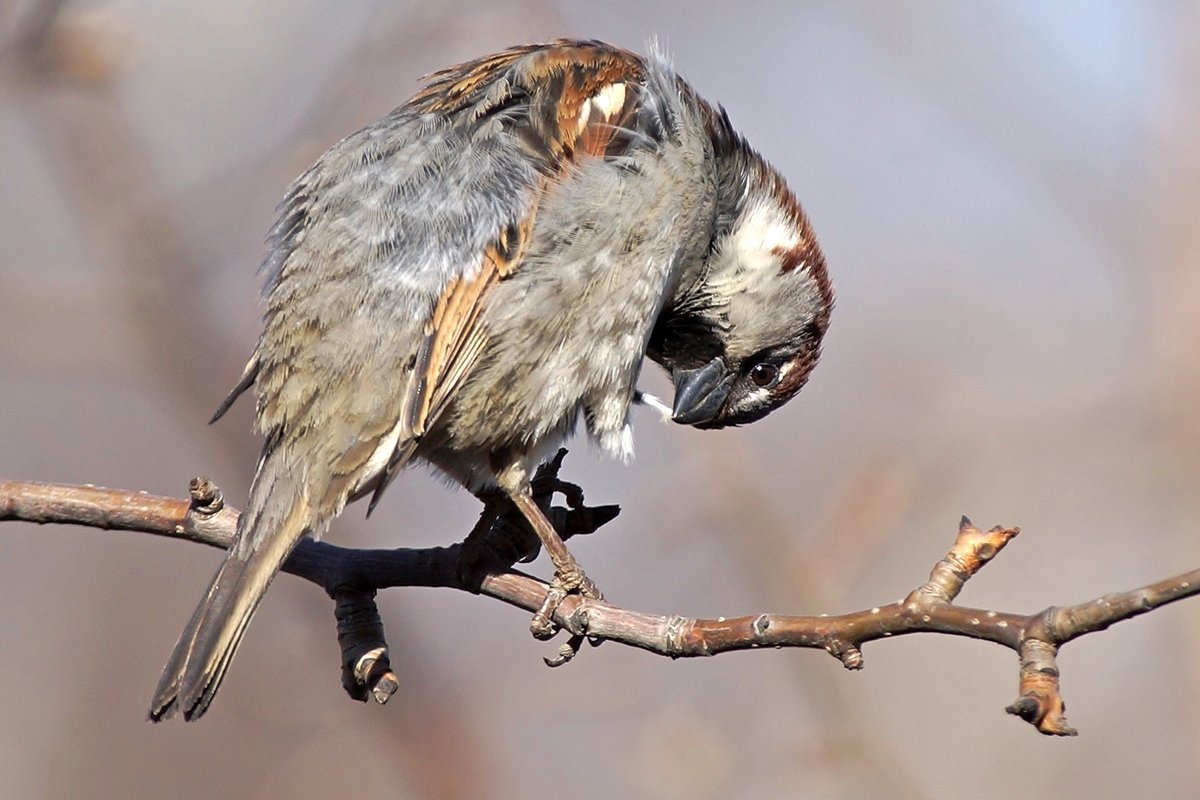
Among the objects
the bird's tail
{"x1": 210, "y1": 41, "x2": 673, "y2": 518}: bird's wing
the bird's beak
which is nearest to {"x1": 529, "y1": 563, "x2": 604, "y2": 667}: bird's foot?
{"x1": 210, "y1": 41, "x2": 673, "y2": 518}: bird's wing

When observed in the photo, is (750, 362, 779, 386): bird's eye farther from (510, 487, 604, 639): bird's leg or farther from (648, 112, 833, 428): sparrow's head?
(510, 487, 604, 639): bird's leg

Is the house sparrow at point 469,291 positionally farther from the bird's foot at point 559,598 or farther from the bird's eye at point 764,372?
the bird's eye at point 764,372

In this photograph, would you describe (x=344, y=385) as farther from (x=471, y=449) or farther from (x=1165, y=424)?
(x=1165, y=424)

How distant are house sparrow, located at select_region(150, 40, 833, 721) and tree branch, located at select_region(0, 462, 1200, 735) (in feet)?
0.55

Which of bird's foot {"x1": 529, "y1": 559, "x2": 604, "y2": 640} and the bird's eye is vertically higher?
the bird's eye

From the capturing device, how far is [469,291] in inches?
151

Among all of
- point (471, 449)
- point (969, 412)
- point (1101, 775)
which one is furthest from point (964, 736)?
point (471, 449)

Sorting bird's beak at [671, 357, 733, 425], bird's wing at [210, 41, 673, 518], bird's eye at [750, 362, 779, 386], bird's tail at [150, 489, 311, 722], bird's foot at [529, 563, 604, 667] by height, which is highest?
bird's eye at [750, 362, 779, 386]

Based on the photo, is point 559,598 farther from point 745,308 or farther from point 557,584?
point 745,308

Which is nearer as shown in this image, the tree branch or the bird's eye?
the tree branch

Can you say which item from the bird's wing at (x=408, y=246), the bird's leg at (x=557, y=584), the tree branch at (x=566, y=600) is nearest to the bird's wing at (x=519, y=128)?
the bird's wing at (x=408, y=246)

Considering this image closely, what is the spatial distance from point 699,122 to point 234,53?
3334 mm

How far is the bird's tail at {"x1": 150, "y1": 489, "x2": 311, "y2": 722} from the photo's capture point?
131 inches

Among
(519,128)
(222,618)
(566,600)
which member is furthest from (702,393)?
(222,618)
